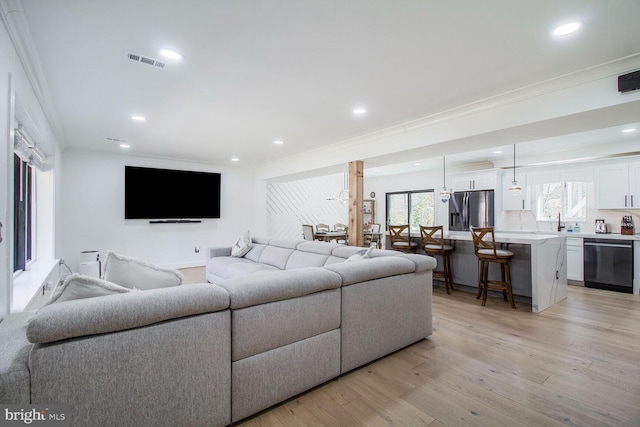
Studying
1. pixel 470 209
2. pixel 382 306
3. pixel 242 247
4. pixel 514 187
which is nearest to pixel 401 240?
pixel 514 187

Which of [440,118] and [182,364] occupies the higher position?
[440,118]

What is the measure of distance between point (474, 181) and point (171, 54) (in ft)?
21.9

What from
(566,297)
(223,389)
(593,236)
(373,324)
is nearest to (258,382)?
(223,389)

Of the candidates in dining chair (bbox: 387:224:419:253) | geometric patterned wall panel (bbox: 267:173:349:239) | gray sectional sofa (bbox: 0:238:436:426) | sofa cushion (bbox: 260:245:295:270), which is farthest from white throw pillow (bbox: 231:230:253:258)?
gray sectional sofa (bbox: 0:238:436:426)

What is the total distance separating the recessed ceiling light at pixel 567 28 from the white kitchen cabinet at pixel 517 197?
4.73m

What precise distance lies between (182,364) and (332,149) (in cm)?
445

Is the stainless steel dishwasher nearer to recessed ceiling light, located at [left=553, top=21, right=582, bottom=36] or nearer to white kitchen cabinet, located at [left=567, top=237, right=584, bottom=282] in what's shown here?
white kitchen cabinet, located at [left=567, top=237, right=584, bottom=282]

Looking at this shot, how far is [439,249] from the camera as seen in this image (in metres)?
4.64

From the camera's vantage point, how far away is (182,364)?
1.51 metres

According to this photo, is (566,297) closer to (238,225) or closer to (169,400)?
(169,400)

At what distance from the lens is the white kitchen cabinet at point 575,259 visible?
16.9 ft

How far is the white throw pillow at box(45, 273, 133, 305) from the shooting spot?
148cm

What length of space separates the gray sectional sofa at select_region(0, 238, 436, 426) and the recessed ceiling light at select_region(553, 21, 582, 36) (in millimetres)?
2038

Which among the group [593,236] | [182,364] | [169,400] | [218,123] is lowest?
[169,400]
